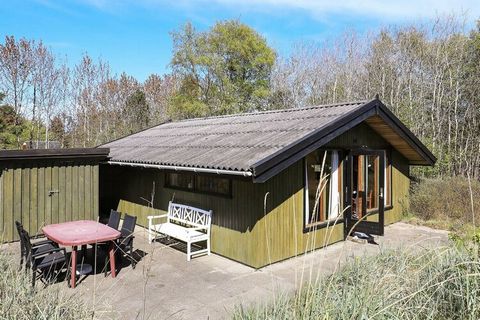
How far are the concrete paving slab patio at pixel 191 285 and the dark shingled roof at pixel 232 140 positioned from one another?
1.94 meters

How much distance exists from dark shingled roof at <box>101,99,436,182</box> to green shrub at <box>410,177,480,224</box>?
866mm

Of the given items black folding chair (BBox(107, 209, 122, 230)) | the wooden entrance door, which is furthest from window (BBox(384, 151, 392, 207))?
black folding chair (BBox(107, 209, 122, 230))

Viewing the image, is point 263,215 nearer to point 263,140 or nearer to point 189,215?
point 263,140

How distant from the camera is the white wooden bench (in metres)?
7.41

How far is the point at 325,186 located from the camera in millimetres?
7945

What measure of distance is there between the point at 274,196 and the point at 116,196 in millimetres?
6693

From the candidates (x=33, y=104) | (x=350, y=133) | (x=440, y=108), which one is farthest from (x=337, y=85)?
(x=33, y=104)

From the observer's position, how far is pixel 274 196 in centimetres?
712

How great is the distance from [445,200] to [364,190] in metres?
3.13

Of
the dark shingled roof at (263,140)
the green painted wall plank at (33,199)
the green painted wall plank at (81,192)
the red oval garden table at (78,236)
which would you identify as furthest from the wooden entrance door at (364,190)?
the green painted wall plank at (33,199)

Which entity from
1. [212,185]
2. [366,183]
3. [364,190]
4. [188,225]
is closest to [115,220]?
[188,225]

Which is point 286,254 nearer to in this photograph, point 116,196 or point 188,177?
point 188,177

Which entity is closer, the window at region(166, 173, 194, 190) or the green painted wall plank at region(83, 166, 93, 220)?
the window at region(166, 173, 194, 190)

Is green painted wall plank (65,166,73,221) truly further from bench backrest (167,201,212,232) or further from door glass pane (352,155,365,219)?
door glass pane (352,155,365,219)
